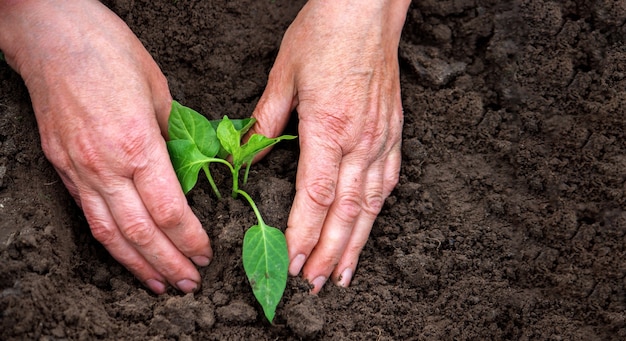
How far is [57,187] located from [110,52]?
0.48 meters

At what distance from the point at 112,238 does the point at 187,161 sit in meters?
0.34

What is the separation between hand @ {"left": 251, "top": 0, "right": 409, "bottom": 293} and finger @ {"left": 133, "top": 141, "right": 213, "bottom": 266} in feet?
1.02

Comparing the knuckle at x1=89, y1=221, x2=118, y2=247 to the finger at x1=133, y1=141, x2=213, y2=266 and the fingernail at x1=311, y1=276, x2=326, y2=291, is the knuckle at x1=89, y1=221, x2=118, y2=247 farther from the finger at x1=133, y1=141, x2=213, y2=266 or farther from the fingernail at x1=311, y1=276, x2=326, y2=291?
the fingernail at x1=311, y1=276, x2=326, y2=291

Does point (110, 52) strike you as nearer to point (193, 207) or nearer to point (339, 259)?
point (193, 207)

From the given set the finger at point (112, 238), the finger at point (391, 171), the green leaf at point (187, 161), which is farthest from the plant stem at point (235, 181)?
the finger at point (391, 171)

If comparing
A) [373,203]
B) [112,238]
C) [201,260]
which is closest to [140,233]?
[112,238]

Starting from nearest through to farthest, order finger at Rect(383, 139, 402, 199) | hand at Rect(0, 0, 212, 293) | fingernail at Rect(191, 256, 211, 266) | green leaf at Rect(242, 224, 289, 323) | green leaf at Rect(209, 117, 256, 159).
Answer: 1. green leaf at Rect(242, 224, 289, 323)
2. hand at Rect(0, 0, 212, 293)
3. fingernail at Rect(191, 256, 211, 266)
4. green leaf at Rect(209, 117, 256, 159)
5. finger at Rect(383, 139, 402, 199)

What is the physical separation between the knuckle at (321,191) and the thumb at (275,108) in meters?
0.29

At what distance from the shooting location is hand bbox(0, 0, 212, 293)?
2023 mm

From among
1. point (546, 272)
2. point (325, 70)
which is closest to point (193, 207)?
point (325, 70)

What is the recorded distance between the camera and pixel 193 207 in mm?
2209

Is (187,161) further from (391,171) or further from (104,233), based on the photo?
(391,171)

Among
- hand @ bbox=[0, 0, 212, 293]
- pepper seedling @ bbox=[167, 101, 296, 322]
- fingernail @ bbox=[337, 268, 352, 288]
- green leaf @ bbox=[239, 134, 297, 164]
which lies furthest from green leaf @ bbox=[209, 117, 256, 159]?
fingernail @ bbox=[337, 268, 352, 288]

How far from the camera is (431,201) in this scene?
242 centimetres
